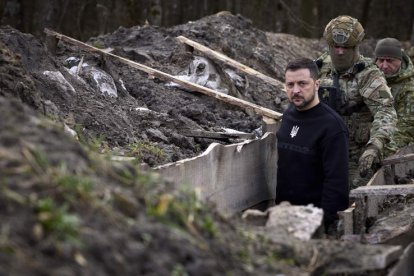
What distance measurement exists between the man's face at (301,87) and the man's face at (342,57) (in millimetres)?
1502

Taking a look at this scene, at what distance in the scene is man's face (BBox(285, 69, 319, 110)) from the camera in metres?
8.77

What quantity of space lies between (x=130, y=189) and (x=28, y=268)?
3.92 feet

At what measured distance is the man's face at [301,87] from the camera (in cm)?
877

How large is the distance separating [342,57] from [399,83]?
1.97 m

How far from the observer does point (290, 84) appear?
28.9 ft

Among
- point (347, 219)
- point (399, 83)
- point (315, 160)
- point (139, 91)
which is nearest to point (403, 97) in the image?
point (399, 83)

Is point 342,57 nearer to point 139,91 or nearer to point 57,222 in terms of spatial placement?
point 139,91

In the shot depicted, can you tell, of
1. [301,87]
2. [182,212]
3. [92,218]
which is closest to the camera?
[92,218]

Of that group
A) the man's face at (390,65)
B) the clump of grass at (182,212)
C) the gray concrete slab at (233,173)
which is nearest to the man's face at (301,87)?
the gray concrete slab at (233,173)

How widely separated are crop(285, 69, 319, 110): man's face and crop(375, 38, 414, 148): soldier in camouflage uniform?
10.9 ft

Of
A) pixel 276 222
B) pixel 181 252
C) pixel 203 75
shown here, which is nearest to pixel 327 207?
→ pixel 276 222

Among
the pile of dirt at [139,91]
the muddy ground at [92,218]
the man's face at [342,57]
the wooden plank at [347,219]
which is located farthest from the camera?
the man's face at [342,57]

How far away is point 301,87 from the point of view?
8773 mm

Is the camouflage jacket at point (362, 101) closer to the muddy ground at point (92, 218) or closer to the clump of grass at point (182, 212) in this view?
the muddy ground at point (92, 218)
